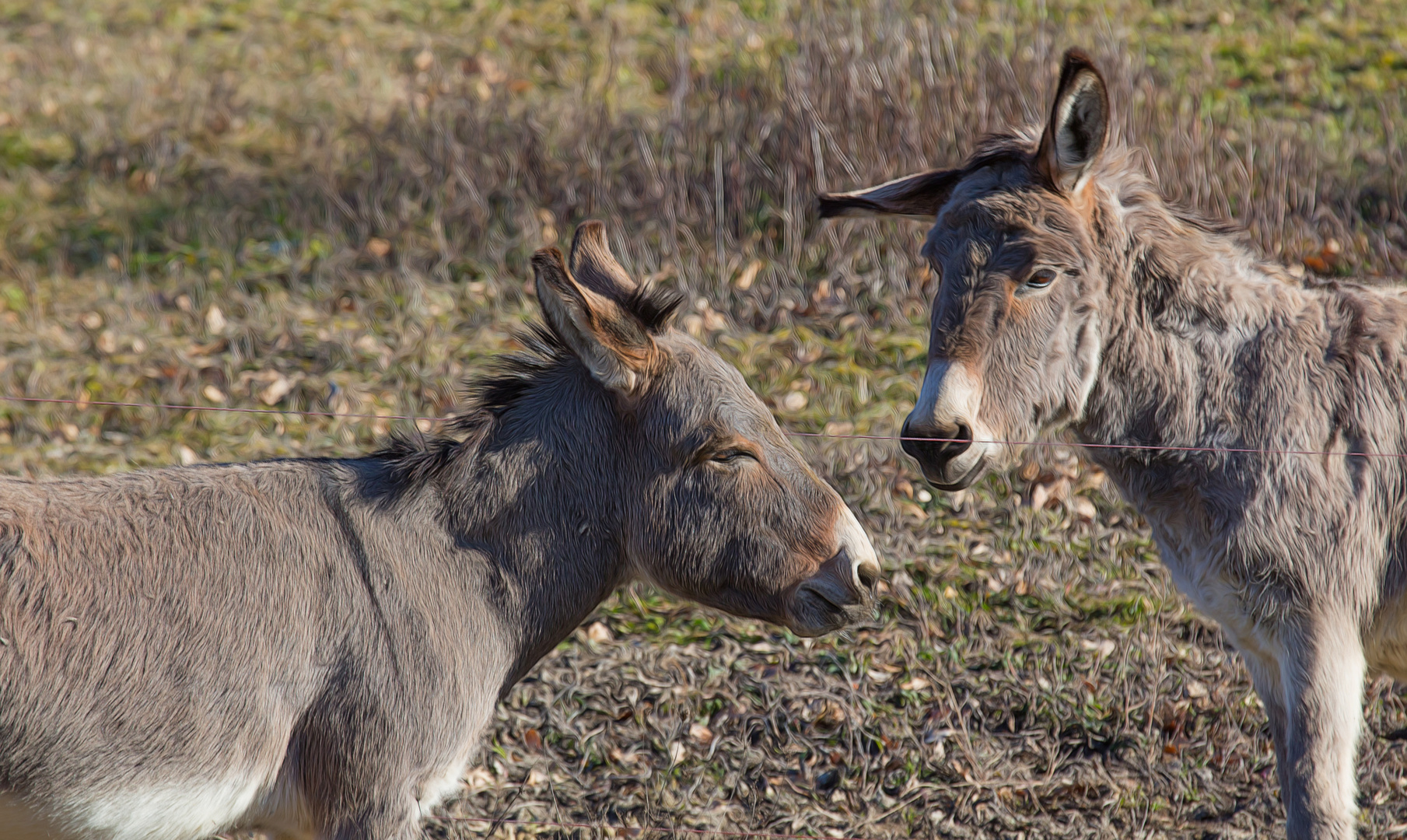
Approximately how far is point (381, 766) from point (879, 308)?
4692 millimetres

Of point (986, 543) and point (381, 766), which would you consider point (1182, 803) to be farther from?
point (381, 766)

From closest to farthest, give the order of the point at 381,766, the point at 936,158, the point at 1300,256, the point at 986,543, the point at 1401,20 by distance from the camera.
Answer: the point at 381,766, the point at 986,543, the point at 1300,256, the point at 936,158, the point at 1401,20

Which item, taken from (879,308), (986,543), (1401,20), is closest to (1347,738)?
(986,543)

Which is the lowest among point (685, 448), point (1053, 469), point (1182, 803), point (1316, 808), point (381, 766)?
point (1182, 803)

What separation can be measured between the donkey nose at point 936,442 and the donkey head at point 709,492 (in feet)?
0.84

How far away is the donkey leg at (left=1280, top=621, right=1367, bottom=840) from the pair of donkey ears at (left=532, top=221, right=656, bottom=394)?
6.29 ft

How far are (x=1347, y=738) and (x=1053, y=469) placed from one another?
262 cm

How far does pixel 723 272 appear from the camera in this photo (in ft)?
23.2

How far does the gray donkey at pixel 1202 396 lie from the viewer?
123 inches

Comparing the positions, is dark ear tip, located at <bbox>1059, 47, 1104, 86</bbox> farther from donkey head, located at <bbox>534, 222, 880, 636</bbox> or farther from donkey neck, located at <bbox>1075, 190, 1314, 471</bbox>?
donkey head, located at <bbox>534, 222, 880, 636</bbox>

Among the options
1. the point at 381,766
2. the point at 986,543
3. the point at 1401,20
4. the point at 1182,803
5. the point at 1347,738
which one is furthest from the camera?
the point at 1401,20

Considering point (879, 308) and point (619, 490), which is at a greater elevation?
point (619, 490)

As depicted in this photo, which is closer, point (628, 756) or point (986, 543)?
point (628, 756)

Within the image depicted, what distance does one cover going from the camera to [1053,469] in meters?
5.59
